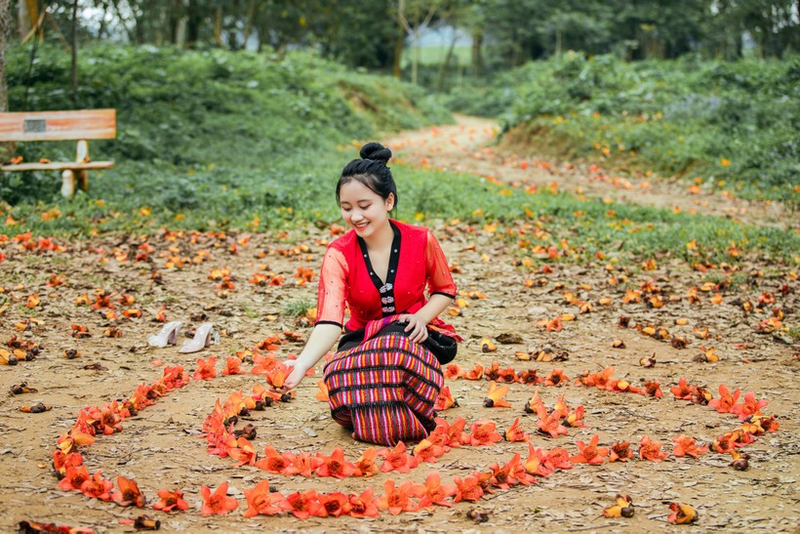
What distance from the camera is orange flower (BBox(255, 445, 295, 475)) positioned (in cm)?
335

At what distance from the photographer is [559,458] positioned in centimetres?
348

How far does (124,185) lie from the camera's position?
9836mm

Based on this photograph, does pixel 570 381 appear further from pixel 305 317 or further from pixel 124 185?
pixel 124 185

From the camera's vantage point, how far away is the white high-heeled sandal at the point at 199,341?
17.5 feet

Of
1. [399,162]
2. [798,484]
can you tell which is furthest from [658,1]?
[798,484]

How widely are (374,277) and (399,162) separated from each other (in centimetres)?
1007

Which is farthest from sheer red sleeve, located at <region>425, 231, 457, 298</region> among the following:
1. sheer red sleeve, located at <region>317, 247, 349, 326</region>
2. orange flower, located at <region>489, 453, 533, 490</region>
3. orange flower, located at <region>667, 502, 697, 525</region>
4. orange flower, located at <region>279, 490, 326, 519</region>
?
orange flower, located at <region>667, 502, 697, 525</region>

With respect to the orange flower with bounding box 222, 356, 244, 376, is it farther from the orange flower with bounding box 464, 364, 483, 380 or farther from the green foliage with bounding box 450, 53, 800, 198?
the green foliage with bounding box 450, 53, 800, 198

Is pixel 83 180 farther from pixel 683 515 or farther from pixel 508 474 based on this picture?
pixel 683 515

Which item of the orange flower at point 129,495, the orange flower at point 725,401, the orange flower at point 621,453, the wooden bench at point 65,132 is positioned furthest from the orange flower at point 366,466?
the wooden bench at point 65,132

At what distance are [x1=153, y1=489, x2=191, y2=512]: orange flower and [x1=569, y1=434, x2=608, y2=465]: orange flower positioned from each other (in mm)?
1666

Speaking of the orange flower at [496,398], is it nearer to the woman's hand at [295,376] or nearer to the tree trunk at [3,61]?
the woman's hand at [295,376]

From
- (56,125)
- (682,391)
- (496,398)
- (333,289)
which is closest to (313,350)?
(333,289)

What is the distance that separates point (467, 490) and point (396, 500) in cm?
29
